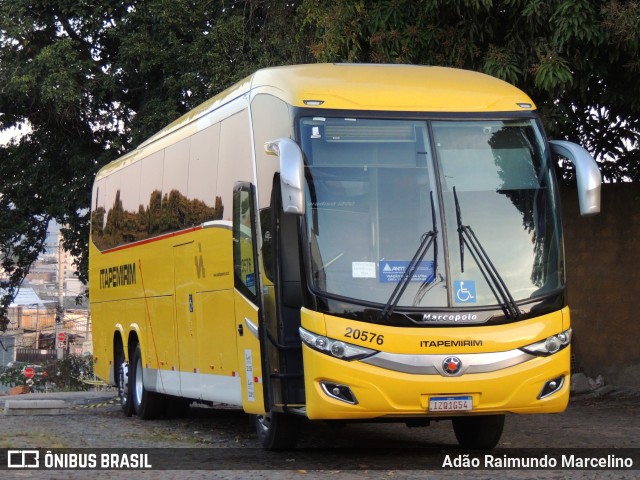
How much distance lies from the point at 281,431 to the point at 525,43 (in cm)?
582

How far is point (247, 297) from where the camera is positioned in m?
11.2

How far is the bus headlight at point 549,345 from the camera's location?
392 inches

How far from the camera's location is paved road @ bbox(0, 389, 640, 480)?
980 cm

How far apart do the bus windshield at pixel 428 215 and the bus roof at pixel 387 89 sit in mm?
174

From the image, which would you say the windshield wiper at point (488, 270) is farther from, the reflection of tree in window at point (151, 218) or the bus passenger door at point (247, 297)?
the reflection of tree in window at point (151, 218)

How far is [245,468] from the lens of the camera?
33.3 feet

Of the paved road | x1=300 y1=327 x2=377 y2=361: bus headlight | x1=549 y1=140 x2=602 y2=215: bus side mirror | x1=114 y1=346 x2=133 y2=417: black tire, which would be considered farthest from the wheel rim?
x1=549 y1=140 x2=602 y2=215: bus side mirror

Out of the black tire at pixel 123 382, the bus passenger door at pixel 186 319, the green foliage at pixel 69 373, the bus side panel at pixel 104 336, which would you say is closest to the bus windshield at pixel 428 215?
the bus passenger door at pixel 186 319

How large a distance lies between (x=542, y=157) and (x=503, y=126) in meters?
0.45

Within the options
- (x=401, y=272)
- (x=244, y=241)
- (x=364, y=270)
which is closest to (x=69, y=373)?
(x=244, y=241)

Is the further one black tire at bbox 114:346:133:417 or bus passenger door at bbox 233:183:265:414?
black tire at bbox 114:346:133:417

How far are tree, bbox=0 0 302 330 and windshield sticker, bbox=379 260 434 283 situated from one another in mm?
13842

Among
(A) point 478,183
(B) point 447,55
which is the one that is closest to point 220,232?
(A) point 478,183

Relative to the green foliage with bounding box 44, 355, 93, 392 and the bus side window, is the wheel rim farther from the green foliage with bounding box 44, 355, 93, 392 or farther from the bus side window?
the green foliage with bounding box 44, 355, 93, 392
